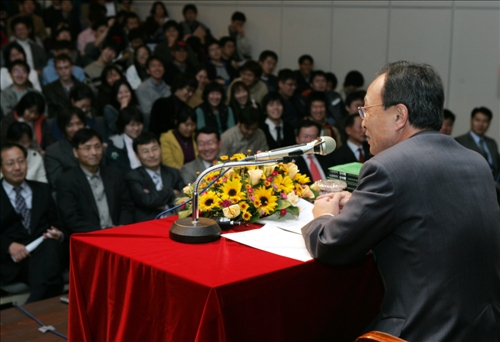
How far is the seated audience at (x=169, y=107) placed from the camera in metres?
5.71

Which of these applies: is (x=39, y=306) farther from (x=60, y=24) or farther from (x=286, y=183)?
(x=60, y=24)

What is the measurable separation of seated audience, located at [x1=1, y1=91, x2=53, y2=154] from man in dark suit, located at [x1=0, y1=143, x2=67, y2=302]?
113cm

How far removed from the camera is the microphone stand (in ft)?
6.07

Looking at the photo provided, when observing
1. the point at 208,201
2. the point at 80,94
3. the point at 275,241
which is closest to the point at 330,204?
the point at 275,241

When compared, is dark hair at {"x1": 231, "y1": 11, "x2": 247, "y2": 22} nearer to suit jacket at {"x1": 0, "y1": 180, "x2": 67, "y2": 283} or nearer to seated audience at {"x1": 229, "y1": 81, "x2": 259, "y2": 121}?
seated audience at {"x1": 229, "y1": 81, "x2": 259, "y2": 121}

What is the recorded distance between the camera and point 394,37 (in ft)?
23.3

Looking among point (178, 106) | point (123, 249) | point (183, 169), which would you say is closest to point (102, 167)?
point (183, 169)

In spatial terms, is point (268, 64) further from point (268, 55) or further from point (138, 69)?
point (138, 69)

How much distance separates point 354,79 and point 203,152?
3115 mm

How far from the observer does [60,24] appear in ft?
25.6

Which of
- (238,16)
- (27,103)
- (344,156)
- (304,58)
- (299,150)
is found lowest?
(344,156)

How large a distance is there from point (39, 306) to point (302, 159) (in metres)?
2.22

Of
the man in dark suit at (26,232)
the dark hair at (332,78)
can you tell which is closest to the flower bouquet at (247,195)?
the man in dark suit at (26,232)

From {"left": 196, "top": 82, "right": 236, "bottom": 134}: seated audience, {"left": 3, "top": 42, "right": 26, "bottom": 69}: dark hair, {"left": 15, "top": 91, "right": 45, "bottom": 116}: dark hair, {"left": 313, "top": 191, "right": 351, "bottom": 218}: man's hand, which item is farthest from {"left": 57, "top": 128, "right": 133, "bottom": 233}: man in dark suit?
{"left": 3, "top": 42, "right": 26, "bottom": 69}: dark hair
